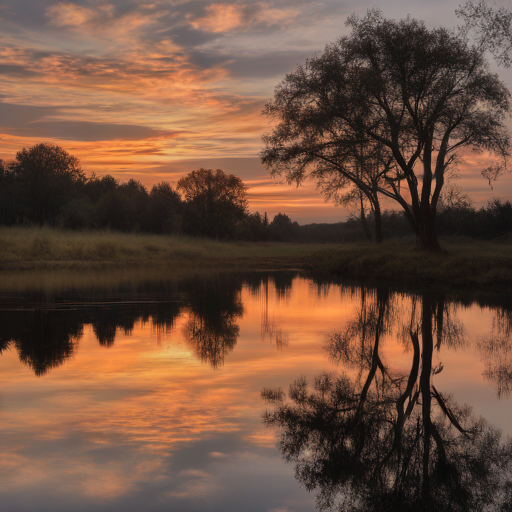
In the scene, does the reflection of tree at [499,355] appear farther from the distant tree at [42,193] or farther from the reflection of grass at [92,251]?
the distant tree at [42,193]

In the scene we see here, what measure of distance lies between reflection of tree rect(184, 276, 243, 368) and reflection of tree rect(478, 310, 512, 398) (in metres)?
3.72

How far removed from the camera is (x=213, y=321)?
12516 mm

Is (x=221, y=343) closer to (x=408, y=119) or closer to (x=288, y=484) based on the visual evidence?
(x=288, y=484)

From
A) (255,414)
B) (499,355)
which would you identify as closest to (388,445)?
(255,414)

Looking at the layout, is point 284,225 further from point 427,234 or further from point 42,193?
point 427,234

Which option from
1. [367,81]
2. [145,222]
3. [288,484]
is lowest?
[288,484]

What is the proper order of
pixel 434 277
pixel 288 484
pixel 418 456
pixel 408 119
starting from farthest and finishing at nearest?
pixel 408 119 < pixel 434 277 < pixel 418 456 < pixel 288 484

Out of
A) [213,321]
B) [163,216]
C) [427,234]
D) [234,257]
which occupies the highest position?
[163,216]

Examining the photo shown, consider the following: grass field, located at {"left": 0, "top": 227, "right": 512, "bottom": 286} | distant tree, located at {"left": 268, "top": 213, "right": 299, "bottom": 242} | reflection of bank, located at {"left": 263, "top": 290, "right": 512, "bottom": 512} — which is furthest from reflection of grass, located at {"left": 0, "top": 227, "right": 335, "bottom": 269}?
distant tree, located at {"left": 268, "top": 213, "right": 299, "bottom": 242}

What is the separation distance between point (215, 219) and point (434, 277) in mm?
48330

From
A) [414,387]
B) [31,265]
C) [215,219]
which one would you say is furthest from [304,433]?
[215,219]

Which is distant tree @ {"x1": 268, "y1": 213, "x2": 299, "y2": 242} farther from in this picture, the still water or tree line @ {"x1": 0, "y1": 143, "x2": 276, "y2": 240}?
the still water

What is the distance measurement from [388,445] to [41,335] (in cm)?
757

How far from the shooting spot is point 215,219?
223 feet
